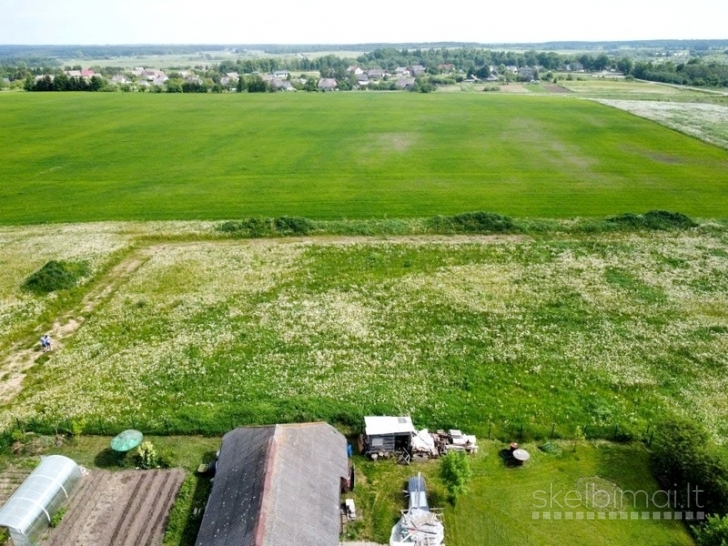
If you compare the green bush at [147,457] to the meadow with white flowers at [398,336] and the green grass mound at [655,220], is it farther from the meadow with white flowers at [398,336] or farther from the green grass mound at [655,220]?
the green grass mound at [655,220]

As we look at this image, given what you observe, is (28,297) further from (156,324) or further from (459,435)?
(459,435)

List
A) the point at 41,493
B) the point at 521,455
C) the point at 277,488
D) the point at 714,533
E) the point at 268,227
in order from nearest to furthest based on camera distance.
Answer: the point at 714,533, the point at 277,488, the point at 41,493, the point at 521,455, the point at 268,227

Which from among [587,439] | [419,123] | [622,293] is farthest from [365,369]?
[419,123]

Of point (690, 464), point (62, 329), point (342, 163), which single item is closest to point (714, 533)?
point (690, 464)

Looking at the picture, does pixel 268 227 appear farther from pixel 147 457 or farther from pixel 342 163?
pixel 147 457

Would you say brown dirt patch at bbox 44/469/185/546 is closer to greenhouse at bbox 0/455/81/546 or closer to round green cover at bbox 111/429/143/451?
greenhouse at bbox 0/455/81/546

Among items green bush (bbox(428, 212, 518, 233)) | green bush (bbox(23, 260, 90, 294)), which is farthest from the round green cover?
green bush (bbox(428, 212, 518, 233))
